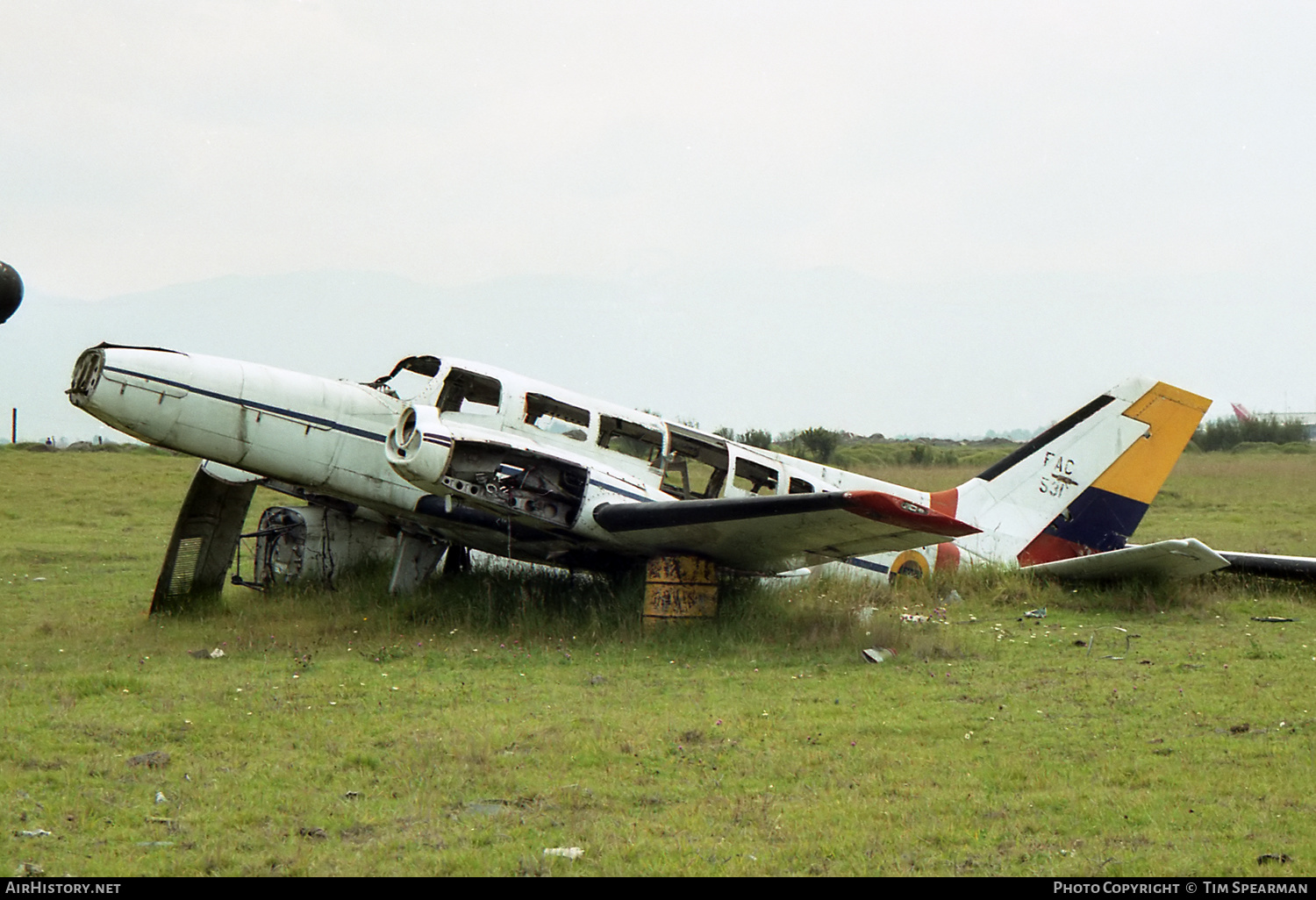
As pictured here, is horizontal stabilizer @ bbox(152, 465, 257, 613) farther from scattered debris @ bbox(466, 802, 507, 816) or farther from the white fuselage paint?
scattered debris @ bbox(466, 802, 507, 816)

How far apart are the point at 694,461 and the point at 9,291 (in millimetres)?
10432

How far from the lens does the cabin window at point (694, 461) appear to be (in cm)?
1413

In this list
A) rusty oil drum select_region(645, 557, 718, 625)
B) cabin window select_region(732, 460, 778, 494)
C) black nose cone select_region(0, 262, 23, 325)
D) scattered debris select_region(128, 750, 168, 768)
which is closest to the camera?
black nose cone select_region(0, 262, 23, 325)

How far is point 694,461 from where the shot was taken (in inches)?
578

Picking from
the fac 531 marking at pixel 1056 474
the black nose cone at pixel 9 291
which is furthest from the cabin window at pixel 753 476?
the black nose cone at pixel 9 291

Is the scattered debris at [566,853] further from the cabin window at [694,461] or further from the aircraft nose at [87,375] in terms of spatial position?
the cabin window at [694,461]

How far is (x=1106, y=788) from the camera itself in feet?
21.7

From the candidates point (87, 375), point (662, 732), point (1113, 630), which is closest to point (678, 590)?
point (662, 732)

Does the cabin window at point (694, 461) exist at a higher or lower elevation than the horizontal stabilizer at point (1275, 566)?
higher

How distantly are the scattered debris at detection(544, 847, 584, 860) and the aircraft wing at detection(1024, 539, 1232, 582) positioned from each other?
9.29 m

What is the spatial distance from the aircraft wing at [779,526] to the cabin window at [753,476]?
1.56 metres

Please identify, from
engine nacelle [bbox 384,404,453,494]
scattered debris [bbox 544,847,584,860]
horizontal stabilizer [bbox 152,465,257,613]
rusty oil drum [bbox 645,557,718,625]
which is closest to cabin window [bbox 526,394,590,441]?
engine nacelle [bbox 384,404,453,494]

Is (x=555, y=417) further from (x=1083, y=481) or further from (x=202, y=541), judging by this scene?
(x=1083, y=481)

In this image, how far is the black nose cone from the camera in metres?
4.70
